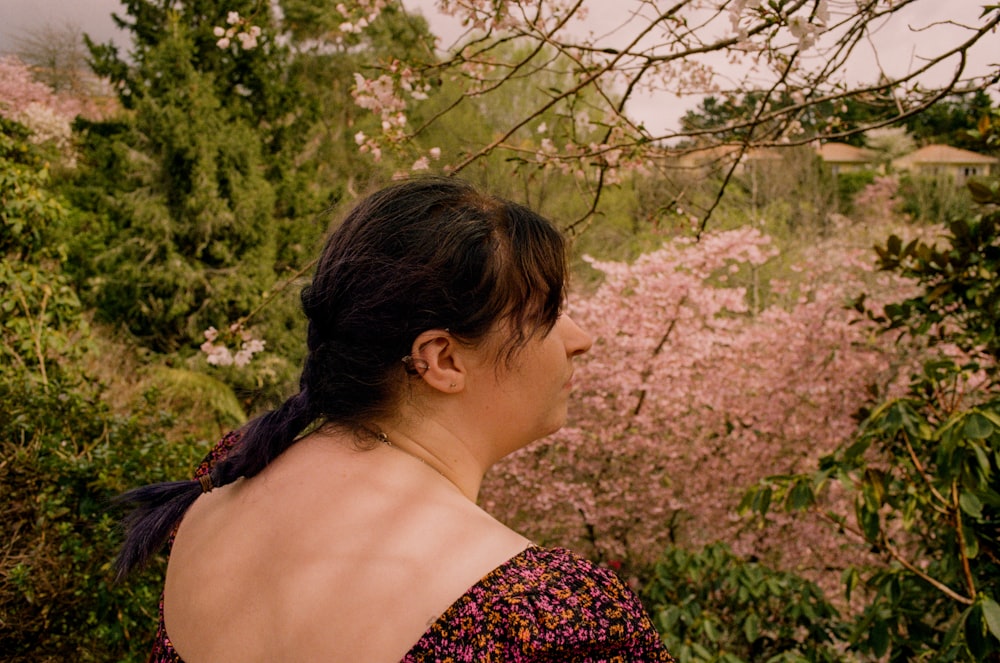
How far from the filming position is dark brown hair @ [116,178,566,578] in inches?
38.7

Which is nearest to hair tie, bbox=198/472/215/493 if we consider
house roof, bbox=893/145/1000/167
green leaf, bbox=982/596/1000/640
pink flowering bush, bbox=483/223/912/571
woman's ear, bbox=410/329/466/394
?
woman's ear, bbox=410/329/466/394

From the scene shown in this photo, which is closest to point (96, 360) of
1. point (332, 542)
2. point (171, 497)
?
point (171, 497)

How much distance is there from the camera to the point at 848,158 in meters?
38.5

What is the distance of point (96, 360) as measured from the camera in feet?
27.7

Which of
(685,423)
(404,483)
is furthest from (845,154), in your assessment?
(404,483)

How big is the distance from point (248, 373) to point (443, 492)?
1019cm

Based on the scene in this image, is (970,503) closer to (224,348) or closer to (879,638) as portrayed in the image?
(879,638)

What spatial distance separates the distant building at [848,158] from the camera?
30.9 meters

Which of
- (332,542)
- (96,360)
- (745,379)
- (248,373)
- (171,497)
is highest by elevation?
(332,542)

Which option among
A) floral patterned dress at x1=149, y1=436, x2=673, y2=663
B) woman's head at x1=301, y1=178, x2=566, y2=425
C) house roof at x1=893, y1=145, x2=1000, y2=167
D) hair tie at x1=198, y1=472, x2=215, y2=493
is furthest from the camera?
house roof at x1=893, y1=145, x2=1000, y2=167

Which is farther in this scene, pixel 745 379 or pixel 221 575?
pixel 745 379

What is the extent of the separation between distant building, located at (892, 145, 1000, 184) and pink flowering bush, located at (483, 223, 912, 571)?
62.8ft

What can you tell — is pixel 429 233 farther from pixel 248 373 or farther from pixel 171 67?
pixel 171 67

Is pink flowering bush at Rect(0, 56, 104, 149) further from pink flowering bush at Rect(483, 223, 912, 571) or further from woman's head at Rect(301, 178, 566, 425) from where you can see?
woman's head at Rect(301, 178, 566, 425)
